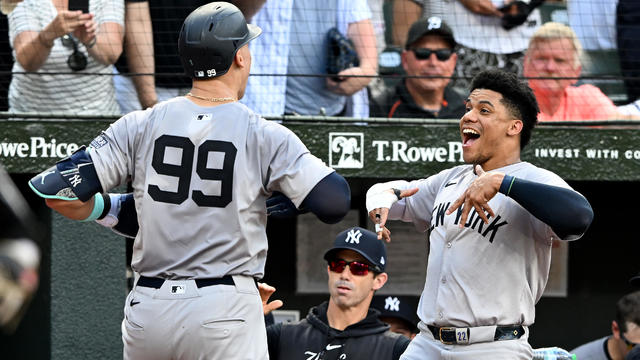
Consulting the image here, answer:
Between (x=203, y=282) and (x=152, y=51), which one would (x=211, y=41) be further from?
(x=152, y=51)

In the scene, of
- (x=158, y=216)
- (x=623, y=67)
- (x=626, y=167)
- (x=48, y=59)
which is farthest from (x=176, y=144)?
(x=623, y=67)

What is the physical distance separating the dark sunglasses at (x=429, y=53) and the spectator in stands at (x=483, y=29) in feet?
0.94

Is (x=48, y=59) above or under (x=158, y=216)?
above

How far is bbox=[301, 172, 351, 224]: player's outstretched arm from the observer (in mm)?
3297

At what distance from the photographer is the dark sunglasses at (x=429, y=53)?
21.8ft

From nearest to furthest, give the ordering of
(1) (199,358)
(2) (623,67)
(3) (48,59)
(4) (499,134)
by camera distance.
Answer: (1) (199,358) → (4) (499,134) → (3) (48,59) → (2) (623,67)

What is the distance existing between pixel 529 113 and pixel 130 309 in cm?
176

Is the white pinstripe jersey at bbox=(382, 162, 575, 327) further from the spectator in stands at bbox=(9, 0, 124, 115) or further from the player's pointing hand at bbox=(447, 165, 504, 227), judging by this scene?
the spectator in stands at bbox=(9, 0, 124, 115)

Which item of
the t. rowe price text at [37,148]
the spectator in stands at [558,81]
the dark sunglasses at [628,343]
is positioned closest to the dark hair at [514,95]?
the dark sunglasses at [628,343]

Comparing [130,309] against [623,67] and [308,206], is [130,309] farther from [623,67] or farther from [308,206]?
[623,67]

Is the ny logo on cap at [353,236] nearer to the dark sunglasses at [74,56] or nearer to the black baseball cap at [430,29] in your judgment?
the black baseball cap at [430,29]

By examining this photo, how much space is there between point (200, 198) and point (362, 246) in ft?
6.89

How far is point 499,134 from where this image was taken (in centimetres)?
391

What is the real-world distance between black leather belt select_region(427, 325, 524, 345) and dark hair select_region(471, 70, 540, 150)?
0.78 metres
